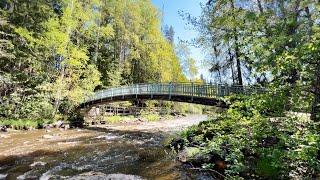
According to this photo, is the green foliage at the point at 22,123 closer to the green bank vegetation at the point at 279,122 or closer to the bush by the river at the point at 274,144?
the green bank vegetation at the point at 279,122

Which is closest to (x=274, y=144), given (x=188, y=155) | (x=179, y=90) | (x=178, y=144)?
(x=188, y=155)

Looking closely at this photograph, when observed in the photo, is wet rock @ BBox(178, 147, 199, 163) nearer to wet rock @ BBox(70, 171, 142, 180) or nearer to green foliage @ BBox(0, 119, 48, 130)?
wet rock @ BBox(70, 171, 142, 180)

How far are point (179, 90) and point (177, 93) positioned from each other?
321 millimetres

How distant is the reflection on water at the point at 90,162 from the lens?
836cm

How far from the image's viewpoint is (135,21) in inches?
1467

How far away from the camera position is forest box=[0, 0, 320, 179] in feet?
18.1

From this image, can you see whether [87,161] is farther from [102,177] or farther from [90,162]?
[102,177]

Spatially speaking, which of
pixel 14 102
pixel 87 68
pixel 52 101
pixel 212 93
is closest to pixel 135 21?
pixel 87 68

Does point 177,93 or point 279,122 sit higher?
point 177,93

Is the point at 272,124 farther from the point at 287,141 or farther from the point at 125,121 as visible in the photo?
the point at 125,121

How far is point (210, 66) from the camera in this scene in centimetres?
1906

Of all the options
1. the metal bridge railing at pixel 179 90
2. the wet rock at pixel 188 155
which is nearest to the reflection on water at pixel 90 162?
the wet rock at pixel 188 155

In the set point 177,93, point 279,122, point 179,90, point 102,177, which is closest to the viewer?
point 279,122

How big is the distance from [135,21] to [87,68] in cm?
1323
